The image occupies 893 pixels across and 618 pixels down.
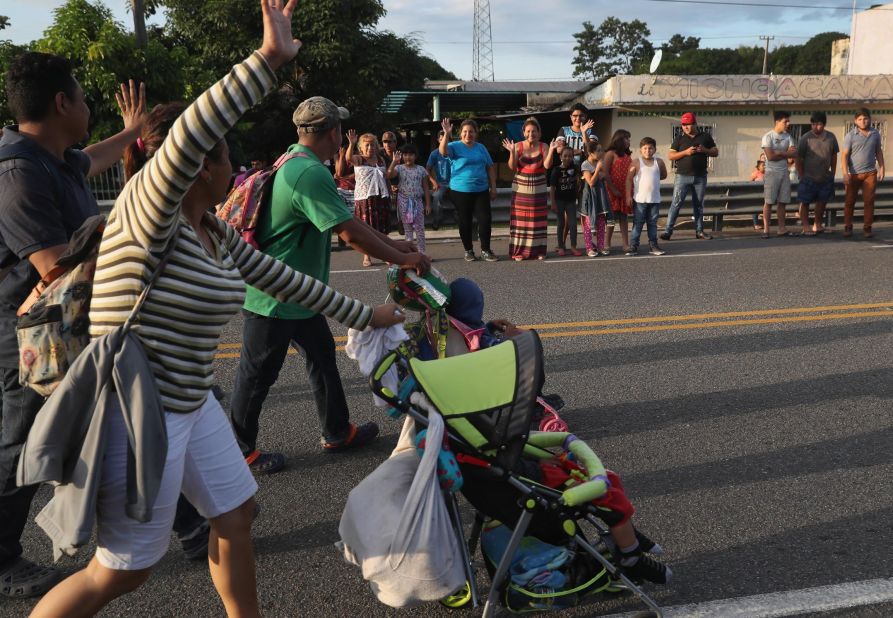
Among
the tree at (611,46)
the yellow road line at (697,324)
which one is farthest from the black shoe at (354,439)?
the tree at (611,46)

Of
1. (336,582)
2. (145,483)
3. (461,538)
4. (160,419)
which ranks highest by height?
(160,419)

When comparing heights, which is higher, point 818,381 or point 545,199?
point 545,199

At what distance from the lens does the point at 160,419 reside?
2.13 metres

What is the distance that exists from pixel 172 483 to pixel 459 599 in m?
1.19

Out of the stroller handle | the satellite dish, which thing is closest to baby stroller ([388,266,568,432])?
the stroller handle

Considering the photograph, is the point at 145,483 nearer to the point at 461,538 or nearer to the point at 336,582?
the point at 461,538

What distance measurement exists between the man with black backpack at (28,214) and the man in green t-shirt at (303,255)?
935 mm

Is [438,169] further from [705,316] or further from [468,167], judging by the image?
[705,316]

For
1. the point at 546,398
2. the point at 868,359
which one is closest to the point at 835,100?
the point at 868,359

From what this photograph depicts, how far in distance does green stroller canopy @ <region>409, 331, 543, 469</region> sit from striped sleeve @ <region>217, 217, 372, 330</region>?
0.34 meters

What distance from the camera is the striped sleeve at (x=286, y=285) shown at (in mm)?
2877

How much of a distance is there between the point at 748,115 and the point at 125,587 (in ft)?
80.5

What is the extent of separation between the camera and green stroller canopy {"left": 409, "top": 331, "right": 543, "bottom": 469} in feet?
9.00

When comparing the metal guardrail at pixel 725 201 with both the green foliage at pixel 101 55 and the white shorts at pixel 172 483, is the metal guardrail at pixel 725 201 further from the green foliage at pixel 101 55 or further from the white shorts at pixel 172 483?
the white shorts at pixel 172 483
